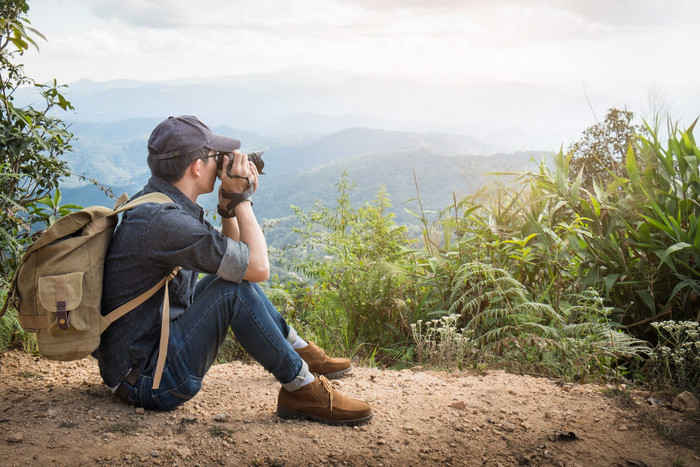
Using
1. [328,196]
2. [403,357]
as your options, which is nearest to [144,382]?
[403,357]

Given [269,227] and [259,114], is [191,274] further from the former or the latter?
[259,114]

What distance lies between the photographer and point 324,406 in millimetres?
2262

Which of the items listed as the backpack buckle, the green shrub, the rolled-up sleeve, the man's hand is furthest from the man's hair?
the green shrub

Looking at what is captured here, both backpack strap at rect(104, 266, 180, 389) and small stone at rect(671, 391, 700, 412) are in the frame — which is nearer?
backpack strap at rect(104, 266, 180, 389)

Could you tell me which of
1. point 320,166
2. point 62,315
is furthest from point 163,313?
point 320,166

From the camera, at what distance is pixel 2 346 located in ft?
9.69

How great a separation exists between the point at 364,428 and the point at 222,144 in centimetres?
141

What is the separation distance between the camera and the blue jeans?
2105 millimetres

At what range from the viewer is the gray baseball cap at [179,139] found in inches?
82.9

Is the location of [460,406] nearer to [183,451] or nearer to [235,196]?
[183,451]

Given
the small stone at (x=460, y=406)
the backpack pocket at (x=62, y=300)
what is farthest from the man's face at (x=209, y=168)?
the small stone at (x=460, y=406)

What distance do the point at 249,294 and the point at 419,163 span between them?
169ft

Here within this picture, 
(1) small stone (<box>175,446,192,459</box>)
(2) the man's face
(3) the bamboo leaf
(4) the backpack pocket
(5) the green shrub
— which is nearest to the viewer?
(4) the backpack pocket

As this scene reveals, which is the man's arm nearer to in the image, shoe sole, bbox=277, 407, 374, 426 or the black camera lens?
the black camera lens
